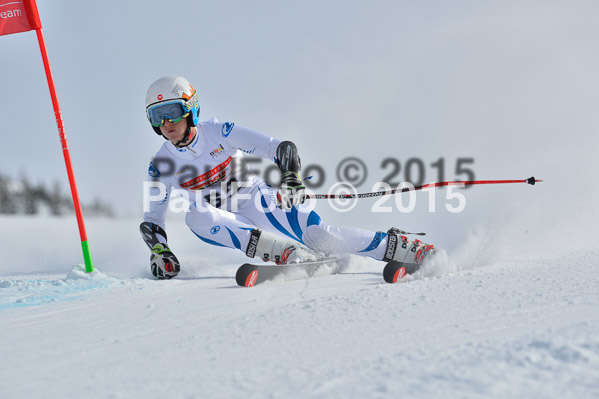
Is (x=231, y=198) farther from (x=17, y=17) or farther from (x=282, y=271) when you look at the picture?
(x=17, y=17)

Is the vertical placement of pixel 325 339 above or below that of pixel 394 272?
above

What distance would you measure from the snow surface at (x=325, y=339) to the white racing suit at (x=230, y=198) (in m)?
0.87

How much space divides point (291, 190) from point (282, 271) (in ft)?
2.22

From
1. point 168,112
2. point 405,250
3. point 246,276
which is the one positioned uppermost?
point 168,112

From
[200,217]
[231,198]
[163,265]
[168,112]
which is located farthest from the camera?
[231,198]

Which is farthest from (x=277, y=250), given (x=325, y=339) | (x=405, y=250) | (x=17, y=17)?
(x=17, y=17)

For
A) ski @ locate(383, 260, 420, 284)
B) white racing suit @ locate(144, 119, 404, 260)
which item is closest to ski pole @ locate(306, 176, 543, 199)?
white racing suit @ locate(144, 119, 404, 260)

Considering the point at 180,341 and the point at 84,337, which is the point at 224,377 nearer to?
the point at 180,341

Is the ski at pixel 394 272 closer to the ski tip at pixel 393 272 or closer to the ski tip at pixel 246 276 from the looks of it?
the ski tip at pixel 393 272

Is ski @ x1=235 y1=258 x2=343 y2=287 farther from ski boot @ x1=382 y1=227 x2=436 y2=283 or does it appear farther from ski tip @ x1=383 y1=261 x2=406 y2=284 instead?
ski tip @ x1=383 y1=261 x2=406 y2=284

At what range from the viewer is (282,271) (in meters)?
3.51

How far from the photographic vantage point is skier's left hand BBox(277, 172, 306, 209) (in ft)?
12.6

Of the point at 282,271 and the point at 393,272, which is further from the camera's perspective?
the point at 282,271

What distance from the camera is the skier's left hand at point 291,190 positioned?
3844 millimetres
